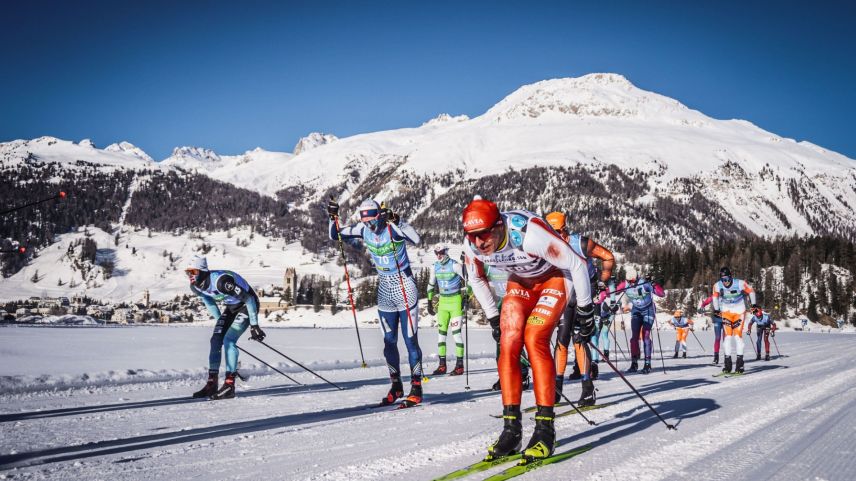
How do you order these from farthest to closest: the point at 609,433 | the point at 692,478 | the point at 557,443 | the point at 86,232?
the point at 86,232 < the point at 609,433 < the point at 557,443 < the point at 692,478

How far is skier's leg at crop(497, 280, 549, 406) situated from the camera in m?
4.74

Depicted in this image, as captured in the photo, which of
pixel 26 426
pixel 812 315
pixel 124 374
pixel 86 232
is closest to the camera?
pixel 26 426

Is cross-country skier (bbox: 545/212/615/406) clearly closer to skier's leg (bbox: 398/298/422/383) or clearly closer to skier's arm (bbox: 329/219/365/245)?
skier's leg (bbox: 398/298/422/383)

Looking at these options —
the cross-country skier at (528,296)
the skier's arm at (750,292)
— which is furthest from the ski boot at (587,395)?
the skier's arm at (750,292)

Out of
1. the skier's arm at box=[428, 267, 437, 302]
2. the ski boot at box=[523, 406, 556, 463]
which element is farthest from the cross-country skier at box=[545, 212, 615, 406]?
the skier's arm at box=[428, 267, 437, 302]

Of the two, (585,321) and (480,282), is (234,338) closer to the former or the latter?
(480,282)

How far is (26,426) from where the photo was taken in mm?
5922

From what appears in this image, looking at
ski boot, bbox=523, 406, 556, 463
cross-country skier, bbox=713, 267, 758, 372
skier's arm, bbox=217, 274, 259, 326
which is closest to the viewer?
ski boot, bbox=523, 406, 556, 463

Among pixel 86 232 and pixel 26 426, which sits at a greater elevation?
pixel 86 232

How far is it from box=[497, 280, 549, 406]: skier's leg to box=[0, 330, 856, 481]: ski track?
0.58 meters

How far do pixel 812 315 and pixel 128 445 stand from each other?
106m

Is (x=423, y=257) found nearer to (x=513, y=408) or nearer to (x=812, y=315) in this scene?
(x=812, y=315)

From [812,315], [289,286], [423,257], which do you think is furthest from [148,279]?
[812,315]

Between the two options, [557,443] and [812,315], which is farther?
[812,315]
